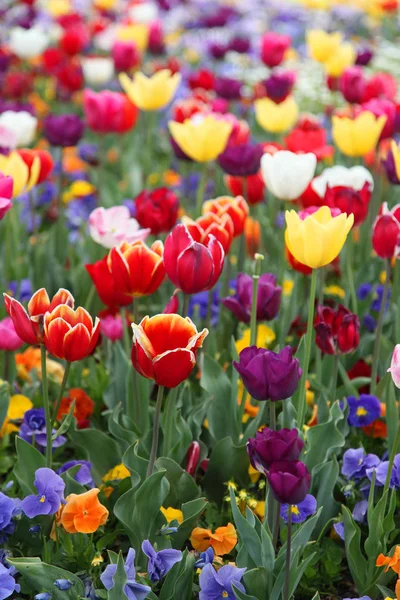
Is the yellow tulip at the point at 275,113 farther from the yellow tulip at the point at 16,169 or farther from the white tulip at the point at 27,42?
the white tulip at the point at 27,42

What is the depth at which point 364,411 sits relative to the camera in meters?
2.22

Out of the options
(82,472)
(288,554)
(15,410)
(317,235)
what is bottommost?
(15,410)

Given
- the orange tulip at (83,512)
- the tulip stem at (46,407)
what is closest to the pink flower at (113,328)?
the tulip stem at (46,407)

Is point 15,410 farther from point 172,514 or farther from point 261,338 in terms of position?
point 261,338

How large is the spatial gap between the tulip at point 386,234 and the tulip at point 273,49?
9.28 feet

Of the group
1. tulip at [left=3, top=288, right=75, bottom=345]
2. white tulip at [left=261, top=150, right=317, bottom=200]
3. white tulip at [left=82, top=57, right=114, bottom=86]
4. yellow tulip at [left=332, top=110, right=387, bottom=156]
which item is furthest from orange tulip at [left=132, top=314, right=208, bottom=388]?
white tulip at [left=82, top=57, right=114, bottom=86]

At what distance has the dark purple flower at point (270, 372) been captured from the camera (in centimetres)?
159

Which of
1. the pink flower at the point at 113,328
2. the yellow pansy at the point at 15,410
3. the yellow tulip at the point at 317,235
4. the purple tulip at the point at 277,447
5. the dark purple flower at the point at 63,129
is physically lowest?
the yellow pansy at the point at 15,410

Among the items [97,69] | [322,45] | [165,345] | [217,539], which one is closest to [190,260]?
[165,345]

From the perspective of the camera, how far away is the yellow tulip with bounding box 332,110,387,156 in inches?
119

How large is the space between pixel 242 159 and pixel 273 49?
2.10 metres

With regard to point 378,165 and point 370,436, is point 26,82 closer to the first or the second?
point 378,165

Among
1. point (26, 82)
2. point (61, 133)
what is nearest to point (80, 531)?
point (61, 133)

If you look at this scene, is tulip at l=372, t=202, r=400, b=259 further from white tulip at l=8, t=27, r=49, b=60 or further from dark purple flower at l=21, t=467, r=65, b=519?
white tulip at l=8, t=27, r=49, b=60
